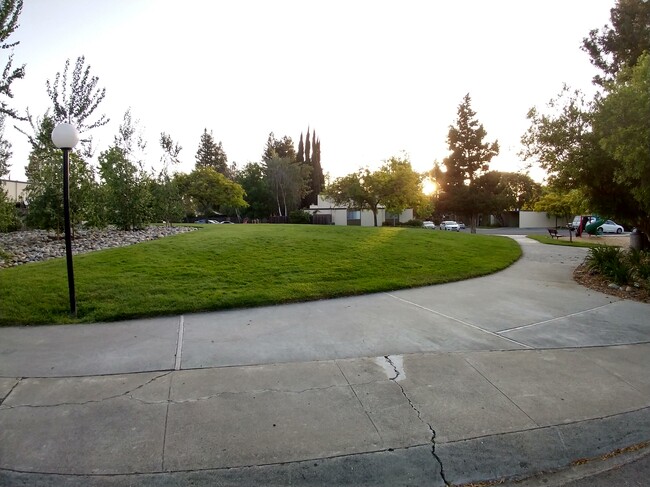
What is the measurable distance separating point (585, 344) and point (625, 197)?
7502 millimetres

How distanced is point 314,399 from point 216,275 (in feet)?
17.2

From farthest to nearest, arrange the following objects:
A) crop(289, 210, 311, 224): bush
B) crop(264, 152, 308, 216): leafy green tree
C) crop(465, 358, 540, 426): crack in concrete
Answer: crop(264, 152, 308, 216): leafy green tree
crop(289, 210, 311, 224): bush
crop(465, 358, 540, 426): crack in concrete

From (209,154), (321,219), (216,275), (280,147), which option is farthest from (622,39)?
(209,154)

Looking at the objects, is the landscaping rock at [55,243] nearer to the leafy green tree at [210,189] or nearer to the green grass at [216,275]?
the green grass at [216,275]

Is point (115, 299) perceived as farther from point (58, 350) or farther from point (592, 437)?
point (592, 437)

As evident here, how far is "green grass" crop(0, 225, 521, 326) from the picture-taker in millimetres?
6141

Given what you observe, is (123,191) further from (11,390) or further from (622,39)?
(622,39)

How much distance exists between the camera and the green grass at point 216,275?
6.14 metres

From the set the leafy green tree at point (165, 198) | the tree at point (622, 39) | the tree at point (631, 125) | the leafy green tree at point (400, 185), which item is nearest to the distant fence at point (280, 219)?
the leafy green tree at point (400, 185)

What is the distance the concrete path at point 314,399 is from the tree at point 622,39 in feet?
41.4

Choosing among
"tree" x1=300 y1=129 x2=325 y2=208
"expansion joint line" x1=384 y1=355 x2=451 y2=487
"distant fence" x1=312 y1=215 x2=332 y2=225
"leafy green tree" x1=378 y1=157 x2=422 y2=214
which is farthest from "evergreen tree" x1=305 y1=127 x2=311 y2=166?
"expansion joint line" x1=384 y1=355 x2=451 y2=487

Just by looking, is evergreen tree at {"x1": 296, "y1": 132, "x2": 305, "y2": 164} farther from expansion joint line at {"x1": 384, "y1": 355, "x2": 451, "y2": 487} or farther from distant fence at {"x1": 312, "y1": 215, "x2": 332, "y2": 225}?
expansion joint line at {"x1": 384, "y1": 355, "x2": 451, "y2": 487}

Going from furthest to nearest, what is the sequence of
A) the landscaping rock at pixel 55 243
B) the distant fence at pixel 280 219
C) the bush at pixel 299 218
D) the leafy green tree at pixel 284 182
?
the leafy green tree at pixel 284 182
the distant fence at pixel 280 219
the bush at pixel 299 218
the landscaping rock at pixel 55 243

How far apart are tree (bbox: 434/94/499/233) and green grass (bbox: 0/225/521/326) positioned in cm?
3358
